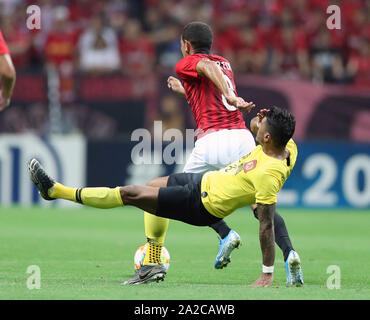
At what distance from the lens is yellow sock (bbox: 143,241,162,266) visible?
25.5 feet

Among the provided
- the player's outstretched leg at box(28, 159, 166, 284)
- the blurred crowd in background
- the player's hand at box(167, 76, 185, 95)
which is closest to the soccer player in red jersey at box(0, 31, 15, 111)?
the player's outstretched leg at box(28, 159, 166, 284)

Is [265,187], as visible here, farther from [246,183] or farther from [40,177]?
[40,177]

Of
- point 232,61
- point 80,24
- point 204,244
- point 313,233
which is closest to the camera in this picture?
point 204,244

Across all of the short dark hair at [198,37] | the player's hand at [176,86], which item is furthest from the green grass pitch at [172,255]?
the short dark hair at [198,37]

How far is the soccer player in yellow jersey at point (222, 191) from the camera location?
7.20 metres

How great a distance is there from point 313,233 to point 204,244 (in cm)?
218

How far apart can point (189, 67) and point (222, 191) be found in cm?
145

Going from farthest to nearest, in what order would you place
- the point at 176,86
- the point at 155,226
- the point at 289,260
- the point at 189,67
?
1. the point at 176,86
2. the point at 189,67
3. the point at 155,226
4. the point at 289,260

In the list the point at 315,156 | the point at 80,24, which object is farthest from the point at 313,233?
the point at 80,24

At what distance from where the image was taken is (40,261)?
30.0ft

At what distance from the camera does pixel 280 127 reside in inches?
285

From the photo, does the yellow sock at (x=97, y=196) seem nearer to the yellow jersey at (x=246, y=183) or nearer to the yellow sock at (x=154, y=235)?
the yellow sock at (x=154, y=235)

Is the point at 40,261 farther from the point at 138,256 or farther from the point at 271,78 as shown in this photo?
the point at 271,78

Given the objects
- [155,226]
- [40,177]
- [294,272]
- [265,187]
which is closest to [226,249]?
[155,226]
